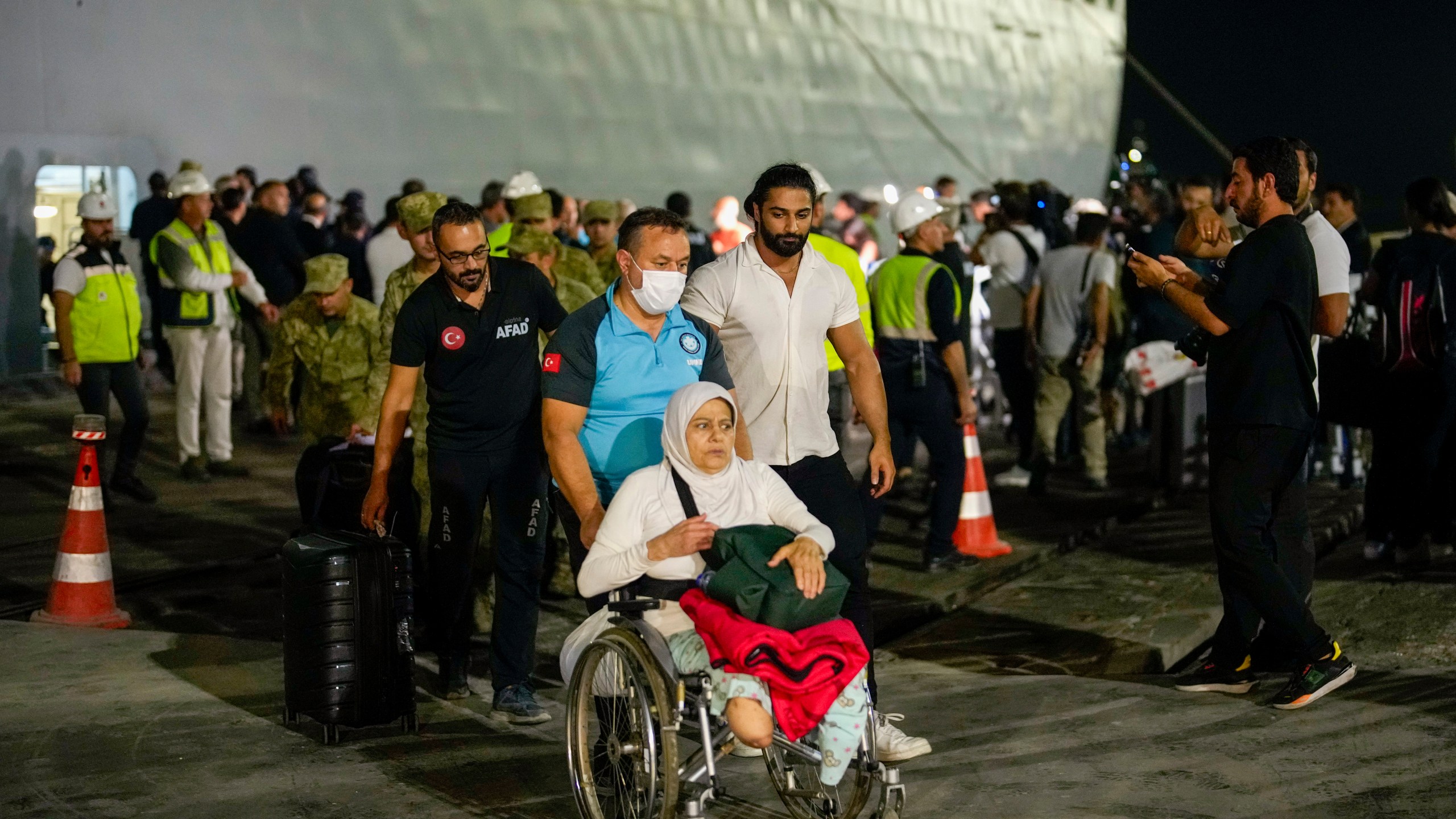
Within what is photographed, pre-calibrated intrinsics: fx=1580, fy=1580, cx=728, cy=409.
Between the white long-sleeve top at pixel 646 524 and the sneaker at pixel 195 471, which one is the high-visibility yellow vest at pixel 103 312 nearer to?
the sneaker at pixel 195 471

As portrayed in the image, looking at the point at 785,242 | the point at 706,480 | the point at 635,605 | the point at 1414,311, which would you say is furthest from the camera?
the point at 1414,311

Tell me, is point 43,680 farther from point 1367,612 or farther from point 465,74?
point 465,74

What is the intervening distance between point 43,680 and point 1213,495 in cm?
455

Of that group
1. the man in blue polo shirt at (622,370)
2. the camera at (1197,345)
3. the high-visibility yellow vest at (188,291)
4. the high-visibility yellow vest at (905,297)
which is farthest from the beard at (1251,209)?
the high-visibility yellow vest at (188,291)

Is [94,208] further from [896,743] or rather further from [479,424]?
[896,743]

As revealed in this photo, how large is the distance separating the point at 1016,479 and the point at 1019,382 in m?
0.75

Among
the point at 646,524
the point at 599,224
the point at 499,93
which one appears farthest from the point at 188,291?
the point at 646,524

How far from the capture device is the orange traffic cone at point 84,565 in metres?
7.29

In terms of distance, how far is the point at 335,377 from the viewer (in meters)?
7.20

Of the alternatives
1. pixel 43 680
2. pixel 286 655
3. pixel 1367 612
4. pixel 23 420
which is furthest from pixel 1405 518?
pixel 23 420

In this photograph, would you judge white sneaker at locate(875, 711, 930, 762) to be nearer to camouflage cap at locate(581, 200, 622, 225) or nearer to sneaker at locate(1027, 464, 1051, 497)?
sneaker at locate(1027, 464, 1051, 497)

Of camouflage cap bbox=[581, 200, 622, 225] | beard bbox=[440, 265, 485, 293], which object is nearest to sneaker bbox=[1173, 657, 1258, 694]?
beard bbox=[440, 265, 485, 293]

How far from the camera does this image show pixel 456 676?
6.12 m

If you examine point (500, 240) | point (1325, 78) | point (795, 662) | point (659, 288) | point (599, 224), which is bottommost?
point (795, 662)
